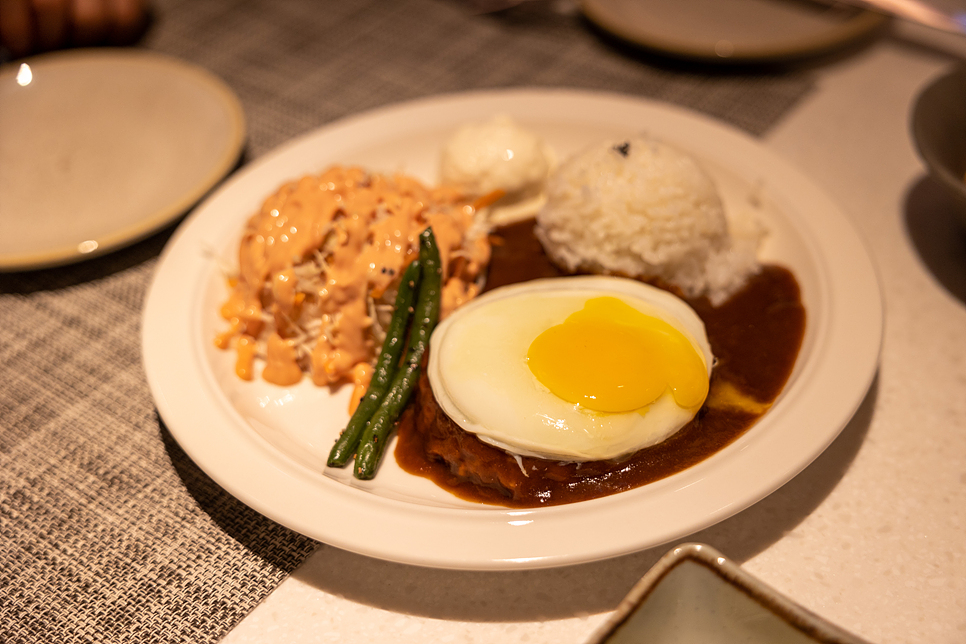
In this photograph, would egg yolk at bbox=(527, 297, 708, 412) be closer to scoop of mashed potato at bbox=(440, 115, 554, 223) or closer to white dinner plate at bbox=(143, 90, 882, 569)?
white dinner plate at bbox=(143, 90, 882, 569)

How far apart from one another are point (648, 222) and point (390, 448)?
4.30 ft

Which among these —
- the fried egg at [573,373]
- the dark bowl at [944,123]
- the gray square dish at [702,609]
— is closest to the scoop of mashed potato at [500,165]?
the fried egg at [573,373]

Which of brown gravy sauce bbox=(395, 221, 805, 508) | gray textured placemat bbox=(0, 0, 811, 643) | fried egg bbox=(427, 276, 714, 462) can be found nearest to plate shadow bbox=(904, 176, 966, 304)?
brown gravy sauce bbox=(395, 221, 805, 508)

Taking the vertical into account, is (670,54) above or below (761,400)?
above

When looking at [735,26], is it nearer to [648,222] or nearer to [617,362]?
[648,222]

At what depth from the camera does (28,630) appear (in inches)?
72.9

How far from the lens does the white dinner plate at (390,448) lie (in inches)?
67.6

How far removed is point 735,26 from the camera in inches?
159

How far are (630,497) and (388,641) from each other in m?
0.75

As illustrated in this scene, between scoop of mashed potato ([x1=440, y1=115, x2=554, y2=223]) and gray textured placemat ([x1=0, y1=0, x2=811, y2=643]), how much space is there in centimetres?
111

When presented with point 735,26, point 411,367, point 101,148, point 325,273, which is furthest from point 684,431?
point 101,148

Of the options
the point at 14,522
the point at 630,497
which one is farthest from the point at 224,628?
the point at 630,497

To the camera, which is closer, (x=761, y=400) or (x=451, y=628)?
(x=451, y=628)

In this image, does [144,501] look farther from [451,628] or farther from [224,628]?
[451,628]
